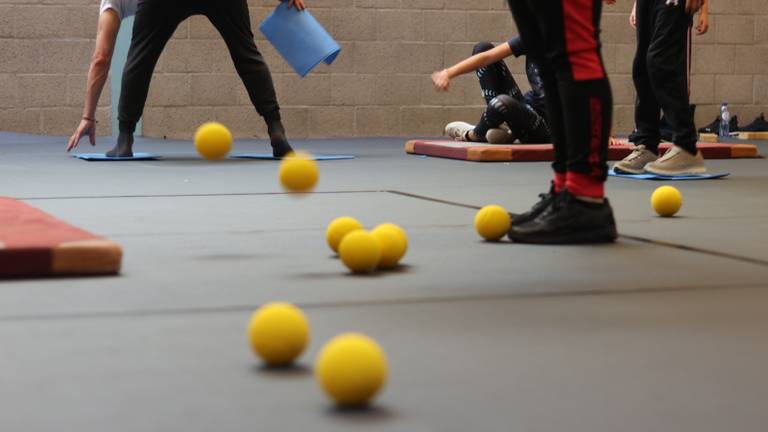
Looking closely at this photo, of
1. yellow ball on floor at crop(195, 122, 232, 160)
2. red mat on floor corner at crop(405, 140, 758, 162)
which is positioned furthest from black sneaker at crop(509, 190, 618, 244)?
red mat on floor corner at crop(405, 140, 758, 162)

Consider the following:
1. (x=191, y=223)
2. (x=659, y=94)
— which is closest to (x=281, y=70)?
(x=659, y=94)

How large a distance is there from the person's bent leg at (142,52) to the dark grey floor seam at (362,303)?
12.2 feet

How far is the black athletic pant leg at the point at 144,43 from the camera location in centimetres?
528

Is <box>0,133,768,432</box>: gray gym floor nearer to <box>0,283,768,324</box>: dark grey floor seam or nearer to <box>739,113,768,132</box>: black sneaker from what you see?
<box>0,283,768,324</box>: dark grey floor seam

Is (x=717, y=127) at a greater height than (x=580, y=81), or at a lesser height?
lesser

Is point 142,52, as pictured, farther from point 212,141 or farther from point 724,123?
point 724,123

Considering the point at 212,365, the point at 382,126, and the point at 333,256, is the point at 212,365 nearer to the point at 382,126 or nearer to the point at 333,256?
the point at 333,256

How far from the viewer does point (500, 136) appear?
6230mm

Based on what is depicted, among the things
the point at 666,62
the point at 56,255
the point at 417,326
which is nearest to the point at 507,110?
the point at 666,62

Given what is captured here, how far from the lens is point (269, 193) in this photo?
3.88 meters

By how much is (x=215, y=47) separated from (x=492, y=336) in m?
7.14

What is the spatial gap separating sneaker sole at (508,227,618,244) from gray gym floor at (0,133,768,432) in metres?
0.04

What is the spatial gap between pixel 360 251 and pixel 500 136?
4246mm

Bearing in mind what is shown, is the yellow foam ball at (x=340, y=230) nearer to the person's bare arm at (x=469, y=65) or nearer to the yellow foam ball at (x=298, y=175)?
the yellow foam ball at (x=298, y=175)
